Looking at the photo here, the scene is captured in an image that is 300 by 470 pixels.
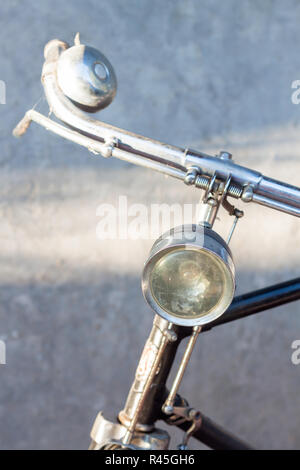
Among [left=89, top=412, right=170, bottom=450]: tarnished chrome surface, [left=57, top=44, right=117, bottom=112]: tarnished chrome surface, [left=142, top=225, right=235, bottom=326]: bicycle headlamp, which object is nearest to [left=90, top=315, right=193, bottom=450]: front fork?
[left=89, top=412, right=170, bottom=450]: tarnished chrome surface

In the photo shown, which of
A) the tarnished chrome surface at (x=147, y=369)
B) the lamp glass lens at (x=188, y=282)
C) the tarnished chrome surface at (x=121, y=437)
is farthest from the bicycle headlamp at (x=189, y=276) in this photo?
the tarnished chrome surface at (x=121, y=437)

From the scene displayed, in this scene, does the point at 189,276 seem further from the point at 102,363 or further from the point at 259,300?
the point at 102,363

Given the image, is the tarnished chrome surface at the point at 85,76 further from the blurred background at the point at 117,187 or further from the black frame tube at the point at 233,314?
the blurred background at the point at 117,187

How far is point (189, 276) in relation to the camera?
0.54 metres

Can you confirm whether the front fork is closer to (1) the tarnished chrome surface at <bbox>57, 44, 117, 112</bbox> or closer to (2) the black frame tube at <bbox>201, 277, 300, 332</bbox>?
(2) the black frame tube at <bbox>201, 277, 300, 332</bbox>

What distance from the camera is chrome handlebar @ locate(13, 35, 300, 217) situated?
552 millimetres

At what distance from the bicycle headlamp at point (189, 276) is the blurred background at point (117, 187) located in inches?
34.9

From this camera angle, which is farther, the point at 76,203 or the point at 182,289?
the point at 76,203

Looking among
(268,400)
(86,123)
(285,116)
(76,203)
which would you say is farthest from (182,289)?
(268,400)

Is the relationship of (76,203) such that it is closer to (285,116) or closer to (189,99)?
(189,99)

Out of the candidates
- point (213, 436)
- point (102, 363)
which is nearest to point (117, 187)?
point (102, 363)

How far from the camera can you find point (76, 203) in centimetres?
140

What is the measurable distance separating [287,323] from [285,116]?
629mm
